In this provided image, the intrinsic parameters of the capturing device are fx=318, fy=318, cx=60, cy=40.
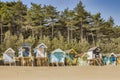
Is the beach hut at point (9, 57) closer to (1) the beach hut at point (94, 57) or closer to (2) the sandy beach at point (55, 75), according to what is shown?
(1) the beach hut at point (94, 57)

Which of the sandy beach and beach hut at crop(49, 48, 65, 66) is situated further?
beach hut at crop(49, 48, 65, 66)

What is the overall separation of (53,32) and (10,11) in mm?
8461

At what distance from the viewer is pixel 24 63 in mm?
34031

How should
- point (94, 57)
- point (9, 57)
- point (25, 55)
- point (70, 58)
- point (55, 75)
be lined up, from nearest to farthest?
point (55, 75) → point (9, 57) → point (25, 55) → point (70, 58) → point (94, 57)

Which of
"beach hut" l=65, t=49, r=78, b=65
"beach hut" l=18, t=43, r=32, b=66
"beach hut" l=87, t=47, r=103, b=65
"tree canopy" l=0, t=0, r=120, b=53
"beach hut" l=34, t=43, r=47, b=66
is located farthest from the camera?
"tree canopy" l=0, t=0, r=120, b=53

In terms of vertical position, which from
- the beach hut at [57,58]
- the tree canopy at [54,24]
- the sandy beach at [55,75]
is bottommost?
the sandy beach at [55,75]

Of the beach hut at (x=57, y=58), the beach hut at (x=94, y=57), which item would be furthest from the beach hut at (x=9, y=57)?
the beach hut at (x=94, y=57)

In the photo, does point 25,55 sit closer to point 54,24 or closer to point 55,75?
point 55,75

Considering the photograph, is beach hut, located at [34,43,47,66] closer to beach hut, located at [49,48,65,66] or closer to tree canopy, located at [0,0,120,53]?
beach hut, located at [49,48,65,66]

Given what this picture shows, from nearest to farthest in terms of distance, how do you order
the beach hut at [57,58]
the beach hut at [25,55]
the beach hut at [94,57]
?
the beach hut at [25,55] → the beach hut at [57,58] → the beach hut at [94,57]

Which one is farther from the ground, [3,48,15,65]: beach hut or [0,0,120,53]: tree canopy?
[0,0,120,53]: tree canopy

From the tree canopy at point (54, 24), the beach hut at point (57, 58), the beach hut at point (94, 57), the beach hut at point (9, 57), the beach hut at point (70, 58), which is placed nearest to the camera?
the beach hut at point (9, 57)

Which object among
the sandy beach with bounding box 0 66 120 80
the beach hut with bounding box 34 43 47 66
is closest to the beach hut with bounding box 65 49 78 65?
the beach hut with bounding box 34 43 47 66

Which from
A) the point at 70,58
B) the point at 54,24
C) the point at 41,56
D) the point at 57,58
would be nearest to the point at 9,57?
the point at 41,56
